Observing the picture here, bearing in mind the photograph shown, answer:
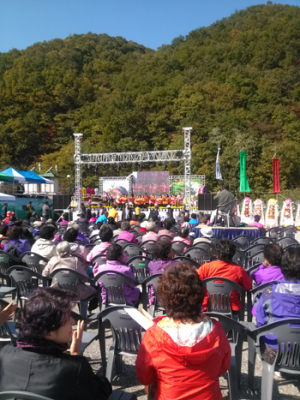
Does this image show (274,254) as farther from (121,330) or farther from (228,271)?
(121,330)

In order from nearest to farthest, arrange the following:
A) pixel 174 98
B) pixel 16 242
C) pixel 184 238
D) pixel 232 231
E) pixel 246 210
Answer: pixel 16 242 < pixel 184 238 < pixel 232 231 < pixel 246 210 < pixel 174 98

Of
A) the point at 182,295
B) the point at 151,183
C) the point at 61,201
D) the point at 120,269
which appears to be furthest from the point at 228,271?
the point at 151,183

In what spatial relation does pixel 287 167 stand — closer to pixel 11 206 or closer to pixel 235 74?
pixel 235 74

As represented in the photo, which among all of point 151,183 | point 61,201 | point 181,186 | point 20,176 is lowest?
point 61,201

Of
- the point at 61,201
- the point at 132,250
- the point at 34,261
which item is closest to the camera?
the point at 34,261

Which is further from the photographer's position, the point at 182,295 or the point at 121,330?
the point at 121,330

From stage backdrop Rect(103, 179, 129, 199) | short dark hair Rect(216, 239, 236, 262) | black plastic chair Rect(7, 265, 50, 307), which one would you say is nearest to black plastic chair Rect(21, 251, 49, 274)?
black plastic chair Rect(7, 265, 50, 307)

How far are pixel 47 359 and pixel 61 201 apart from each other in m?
19.1

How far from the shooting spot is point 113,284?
3.12 m

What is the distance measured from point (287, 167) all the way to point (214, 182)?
6878 millimetres

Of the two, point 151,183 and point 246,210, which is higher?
point 151,183

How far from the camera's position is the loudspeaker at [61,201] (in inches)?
778

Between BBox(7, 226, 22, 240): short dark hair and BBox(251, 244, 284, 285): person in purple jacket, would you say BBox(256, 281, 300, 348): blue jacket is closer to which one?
BBox(251, 244, 284, 285): person in purple jacket

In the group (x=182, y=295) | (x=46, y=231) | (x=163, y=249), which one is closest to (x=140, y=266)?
(x=163, y=249)
